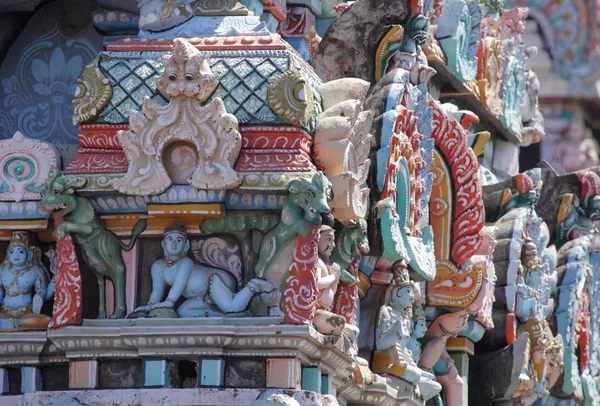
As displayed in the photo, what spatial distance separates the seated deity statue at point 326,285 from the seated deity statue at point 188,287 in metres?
0.37

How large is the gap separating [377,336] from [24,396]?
8.98ft

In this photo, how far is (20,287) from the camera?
13.0m

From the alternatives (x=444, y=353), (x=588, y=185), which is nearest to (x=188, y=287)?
(x=444, y=353)

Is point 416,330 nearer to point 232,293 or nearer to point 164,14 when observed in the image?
point 232,293

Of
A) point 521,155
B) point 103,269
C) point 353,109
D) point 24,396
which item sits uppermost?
point 521,155

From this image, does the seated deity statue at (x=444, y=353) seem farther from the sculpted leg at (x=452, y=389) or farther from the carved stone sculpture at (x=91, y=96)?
the carved stone sculpture at (x=91, y=96)

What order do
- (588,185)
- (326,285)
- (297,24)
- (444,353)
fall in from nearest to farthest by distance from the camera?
(326,285) < (297,24) < (444,353) < (588,185)

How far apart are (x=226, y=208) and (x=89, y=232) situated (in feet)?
2.83

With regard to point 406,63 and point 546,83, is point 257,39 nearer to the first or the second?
point 406,63

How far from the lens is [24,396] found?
41.9 ft

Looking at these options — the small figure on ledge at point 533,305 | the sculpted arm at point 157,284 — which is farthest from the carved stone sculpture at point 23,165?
the small figure on ledge at point 533,305

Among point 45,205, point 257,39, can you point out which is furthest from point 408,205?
point 45,205

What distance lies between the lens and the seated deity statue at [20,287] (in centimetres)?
1302

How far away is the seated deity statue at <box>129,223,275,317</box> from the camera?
12.6 metres
